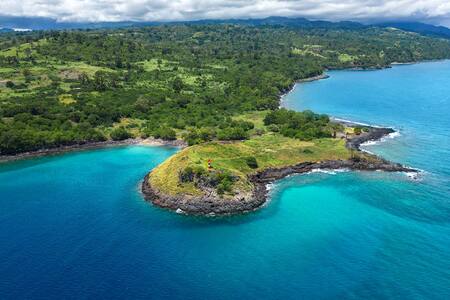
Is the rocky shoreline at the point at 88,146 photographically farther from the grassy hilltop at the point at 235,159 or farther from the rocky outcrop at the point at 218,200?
the rocky outcrop at the point at 218,200

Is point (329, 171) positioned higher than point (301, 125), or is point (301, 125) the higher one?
point (301, 125)

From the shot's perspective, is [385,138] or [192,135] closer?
[192,135]

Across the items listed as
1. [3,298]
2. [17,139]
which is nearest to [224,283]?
[3,298]

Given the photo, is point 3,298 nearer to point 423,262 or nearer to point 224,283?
point 224,283

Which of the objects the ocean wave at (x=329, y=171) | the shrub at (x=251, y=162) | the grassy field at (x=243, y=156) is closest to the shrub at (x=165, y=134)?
the grassy field at (x=243, y=156)

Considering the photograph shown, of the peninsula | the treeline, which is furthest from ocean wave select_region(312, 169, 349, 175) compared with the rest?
the treeline

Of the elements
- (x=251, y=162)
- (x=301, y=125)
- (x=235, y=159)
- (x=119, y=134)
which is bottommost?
(x=119, y=134)

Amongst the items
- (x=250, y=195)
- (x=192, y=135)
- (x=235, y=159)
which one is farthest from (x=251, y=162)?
(x=192, y=135)

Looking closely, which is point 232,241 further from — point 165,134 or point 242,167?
point 165,134
